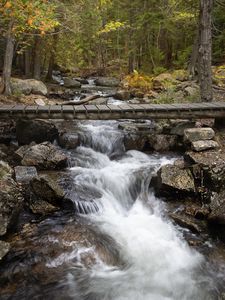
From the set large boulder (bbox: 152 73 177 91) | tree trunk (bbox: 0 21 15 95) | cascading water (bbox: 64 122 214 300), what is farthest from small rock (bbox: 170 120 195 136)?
large boulder (bbox: 152 73 177 91)

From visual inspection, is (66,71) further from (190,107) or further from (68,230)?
(68,230)

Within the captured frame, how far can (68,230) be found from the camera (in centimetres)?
652

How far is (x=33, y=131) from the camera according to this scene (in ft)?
33.8

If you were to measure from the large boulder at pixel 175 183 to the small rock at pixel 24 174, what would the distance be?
10.4 feet

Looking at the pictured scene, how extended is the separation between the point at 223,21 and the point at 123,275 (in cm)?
2364

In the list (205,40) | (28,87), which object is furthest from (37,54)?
(205,40)

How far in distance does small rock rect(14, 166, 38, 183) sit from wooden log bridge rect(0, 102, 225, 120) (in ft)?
6.55

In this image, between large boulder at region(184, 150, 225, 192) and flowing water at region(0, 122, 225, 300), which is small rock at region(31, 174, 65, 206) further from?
large boulder at region(184, 150, 225, 192)

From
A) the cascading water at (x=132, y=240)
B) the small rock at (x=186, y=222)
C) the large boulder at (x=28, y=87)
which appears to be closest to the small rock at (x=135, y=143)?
the cascading water at (x=132, y=240)

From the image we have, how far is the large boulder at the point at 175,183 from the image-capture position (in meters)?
7.60

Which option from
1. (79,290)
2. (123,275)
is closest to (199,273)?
(123,275)

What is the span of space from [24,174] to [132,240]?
3.31 m

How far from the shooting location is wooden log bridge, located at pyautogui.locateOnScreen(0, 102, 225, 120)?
379 inches

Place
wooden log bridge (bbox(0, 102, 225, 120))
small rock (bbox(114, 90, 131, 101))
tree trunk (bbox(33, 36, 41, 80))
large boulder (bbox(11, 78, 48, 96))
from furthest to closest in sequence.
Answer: tree trunk (bbox(33, 36, 41, 80)) < small rock (bbox(114, 90, 131, 101)) < large boulder (bbox(11, 78, 48, 96)) < wooden log bridge (bbox(0, 102, 225, 120))
